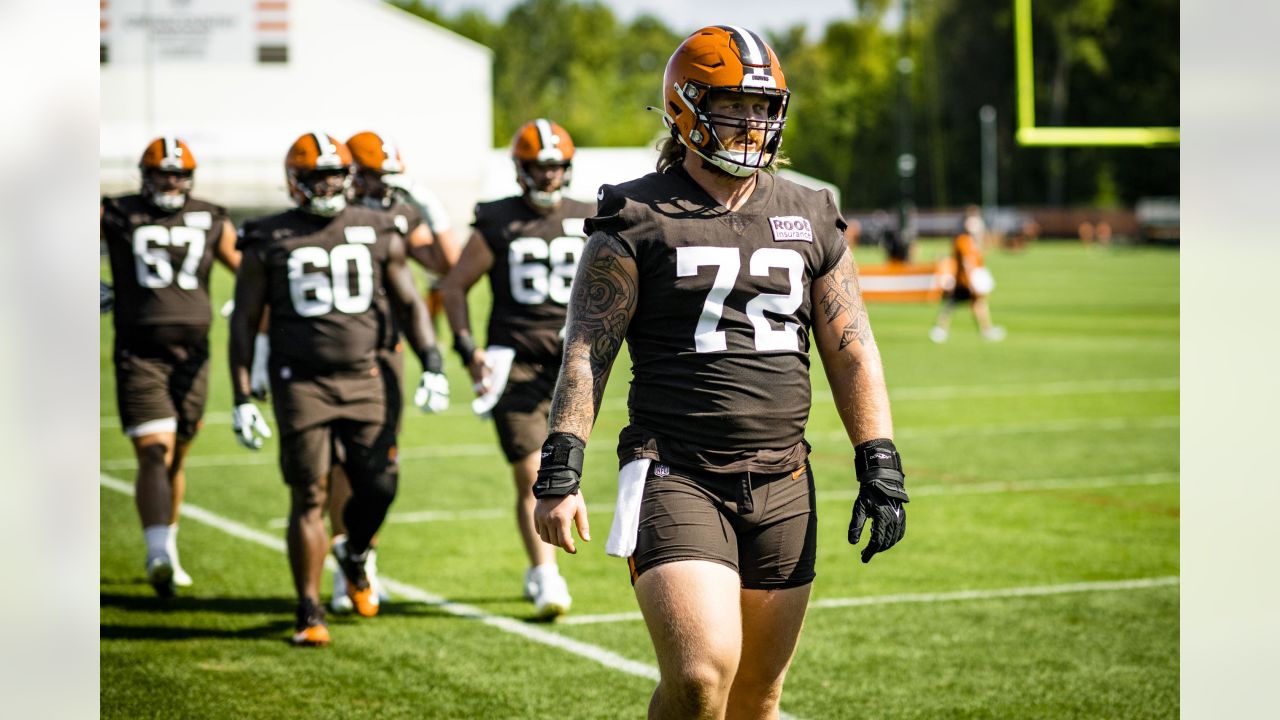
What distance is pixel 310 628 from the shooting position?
7227mm

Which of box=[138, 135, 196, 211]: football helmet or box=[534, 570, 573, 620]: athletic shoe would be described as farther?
box=[138, 135, 196, 211]: football helmet

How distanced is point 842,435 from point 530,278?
7.47m

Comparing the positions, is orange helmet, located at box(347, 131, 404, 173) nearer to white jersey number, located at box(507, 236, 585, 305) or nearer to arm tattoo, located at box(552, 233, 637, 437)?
white jersey number, located at box(507, 236, 585, 305)

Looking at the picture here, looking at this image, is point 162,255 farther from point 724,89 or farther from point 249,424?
point 724,89

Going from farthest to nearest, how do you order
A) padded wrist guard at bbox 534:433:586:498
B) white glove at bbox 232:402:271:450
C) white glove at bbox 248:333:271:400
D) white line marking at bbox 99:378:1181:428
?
1. white line marking at bbox 99:378:1181:428
2. white glove at bbox 248:333:271:400
3. white glove at bbox 232:402:271:450
4. padded wrist guard at bbox 534:433:586:498

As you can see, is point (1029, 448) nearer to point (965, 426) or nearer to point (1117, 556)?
point (965, 426)

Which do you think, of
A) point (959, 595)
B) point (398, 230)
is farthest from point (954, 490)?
point (398, 230)

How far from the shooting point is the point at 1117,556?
9.30 m

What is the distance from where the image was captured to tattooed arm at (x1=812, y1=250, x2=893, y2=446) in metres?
4.32

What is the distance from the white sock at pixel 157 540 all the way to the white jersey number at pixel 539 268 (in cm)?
226

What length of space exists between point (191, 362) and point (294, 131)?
2469cm

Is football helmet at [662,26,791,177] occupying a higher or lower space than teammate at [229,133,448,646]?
higher

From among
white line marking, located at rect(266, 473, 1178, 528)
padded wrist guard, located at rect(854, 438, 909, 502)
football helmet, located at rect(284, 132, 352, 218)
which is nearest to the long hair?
padded wrist guard, located at rect(854, 438, 909, 502)

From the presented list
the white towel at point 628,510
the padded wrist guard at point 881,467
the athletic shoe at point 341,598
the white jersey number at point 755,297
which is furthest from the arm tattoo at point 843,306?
the athletic shoe at point 341,598
